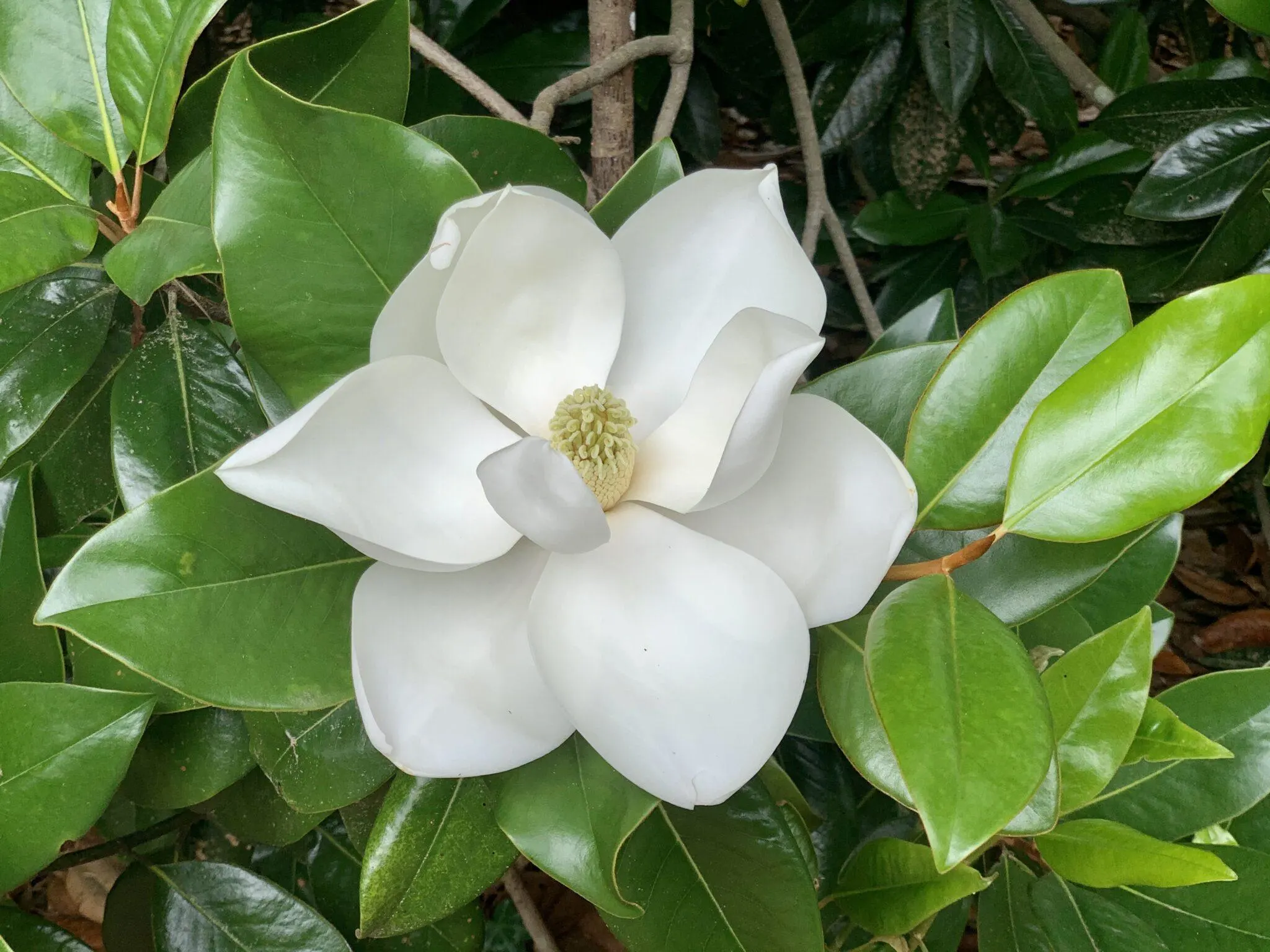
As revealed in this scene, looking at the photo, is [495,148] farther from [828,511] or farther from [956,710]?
[956,710]

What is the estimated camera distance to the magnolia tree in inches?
16.4

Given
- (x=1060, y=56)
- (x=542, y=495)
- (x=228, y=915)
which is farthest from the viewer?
(x=1060, y=56)

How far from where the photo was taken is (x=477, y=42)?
138 cm

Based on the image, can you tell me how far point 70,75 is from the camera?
596mm

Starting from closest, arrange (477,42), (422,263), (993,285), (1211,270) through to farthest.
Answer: (422,263), (1211,270), (477,42), (993,285)

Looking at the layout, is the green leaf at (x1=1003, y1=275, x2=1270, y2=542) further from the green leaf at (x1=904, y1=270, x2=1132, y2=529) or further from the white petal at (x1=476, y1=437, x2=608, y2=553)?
the white petal at (x1=476, y1=437, x2=608, y2=553)

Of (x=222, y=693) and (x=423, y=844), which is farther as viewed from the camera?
(x=423, y=844)

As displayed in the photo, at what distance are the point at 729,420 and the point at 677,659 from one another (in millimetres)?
130

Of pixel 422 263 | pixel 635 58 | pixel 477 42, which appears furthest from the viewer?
pixel 477 42

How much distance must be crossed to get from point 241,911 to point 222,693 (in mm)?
483

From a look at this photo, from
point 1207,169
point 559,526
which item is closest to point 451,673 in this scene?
point 559,526

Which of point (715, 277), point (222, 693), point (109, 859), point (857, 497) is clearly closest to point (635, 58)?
point (715, 277)

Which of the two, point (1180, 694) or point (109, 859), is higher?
point (1180, 694)

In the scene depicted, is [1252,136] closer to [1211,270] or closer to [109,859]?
[1211,270]
